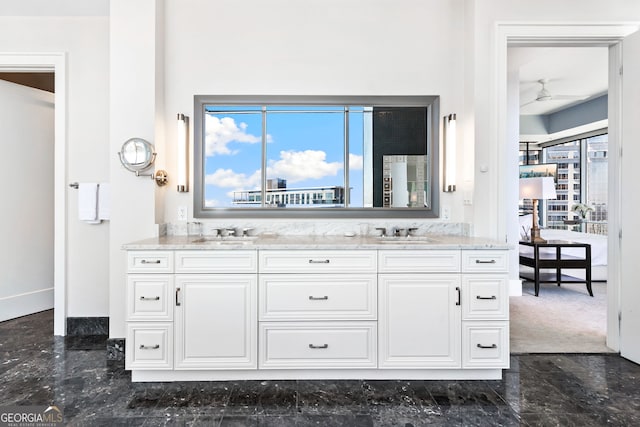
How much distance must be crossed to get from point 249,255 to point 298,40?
71.4 inches

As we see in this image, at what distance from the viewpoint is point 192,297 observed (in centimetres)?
225

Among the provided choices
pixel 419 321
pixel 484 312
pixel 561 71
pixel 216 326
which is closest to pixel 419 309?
pixel 419 321

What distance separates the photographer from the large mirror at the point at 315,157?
289cm

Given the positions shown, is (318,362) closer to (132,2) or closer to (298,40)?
(298,40)

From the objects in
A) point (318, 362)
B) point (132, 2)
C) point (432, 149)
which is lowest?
point (318, 362)

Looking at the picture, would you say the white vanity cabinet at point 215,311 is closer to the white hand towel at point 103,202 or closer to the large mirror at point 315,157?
the large mirror at point 315,157

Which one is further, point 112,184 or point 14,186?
point 14,186

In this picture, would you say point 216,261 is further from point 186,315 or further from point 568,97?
point 568,97

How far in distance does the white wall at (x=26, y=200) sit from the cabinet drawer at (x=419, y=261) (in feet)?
12.0

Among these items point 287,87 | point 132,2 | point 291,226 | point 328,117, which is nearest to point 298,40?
point 287,87

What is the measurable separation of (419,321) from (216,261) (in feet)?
4.45

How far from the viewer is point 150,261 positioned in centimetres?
225

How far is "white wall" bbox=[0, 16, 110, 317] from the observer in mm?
3076

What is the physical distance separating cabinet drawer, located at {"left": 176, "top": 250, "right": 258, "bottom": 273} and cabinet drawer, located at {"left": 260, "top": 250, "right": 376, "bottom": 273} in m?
0.09
